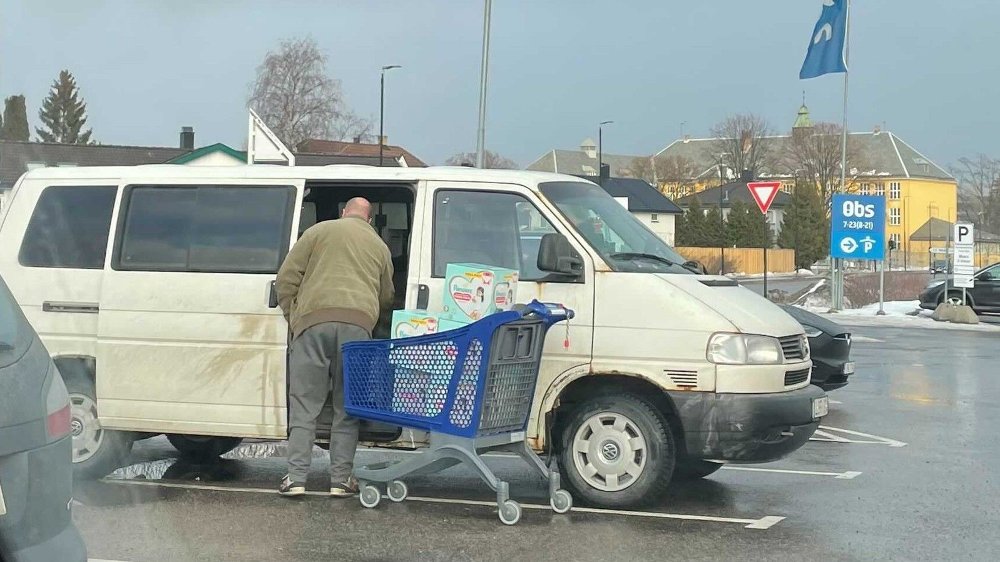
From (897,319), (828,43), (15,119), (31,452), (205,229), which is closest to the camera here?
(31,452)

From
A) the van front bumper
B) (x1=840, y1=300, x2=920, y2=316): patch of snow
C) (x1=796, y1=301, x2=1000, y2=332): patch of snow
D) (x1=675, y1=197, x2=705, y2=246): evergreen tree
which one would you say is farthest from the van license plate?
(x1=675, y1=197, x2=705, y2=246): evergreen tree

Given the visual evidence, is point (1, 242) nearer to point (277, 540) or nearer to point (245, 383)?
point (245, 383)

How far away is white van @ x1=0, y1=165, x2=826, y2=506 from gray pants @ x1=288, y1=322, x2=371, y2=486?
0.69ft

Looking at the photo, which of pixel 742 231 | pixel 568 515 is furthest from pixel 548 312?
pixel 742 231

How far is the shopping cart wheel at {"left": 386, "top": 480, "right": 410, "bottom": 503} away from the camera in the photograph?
755 centimetres

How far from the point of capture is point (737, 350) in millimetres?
7191

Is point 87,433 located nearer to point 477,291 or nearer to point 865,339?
point 477,291

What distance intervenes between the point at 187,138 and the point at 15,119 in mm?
9901

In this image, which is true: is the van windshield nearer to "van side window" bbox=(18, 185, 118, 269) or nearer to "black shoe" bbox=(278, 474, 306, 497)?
"black shoe" bbox=(278, 474, 306, 497)

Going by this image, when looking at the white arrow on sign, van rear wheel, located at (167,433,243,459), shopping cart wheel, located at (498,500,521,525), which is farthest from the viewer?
the white arrow on sign

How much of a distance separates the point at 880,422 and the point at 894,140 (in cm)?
12481

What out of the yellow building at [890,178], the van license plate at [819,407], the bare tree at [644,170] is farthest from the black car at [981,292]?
the bare tree at [644,170]

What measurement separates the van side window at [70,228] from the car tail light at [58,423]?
4239 millimetres

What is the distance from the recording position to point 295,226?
7930 mm
